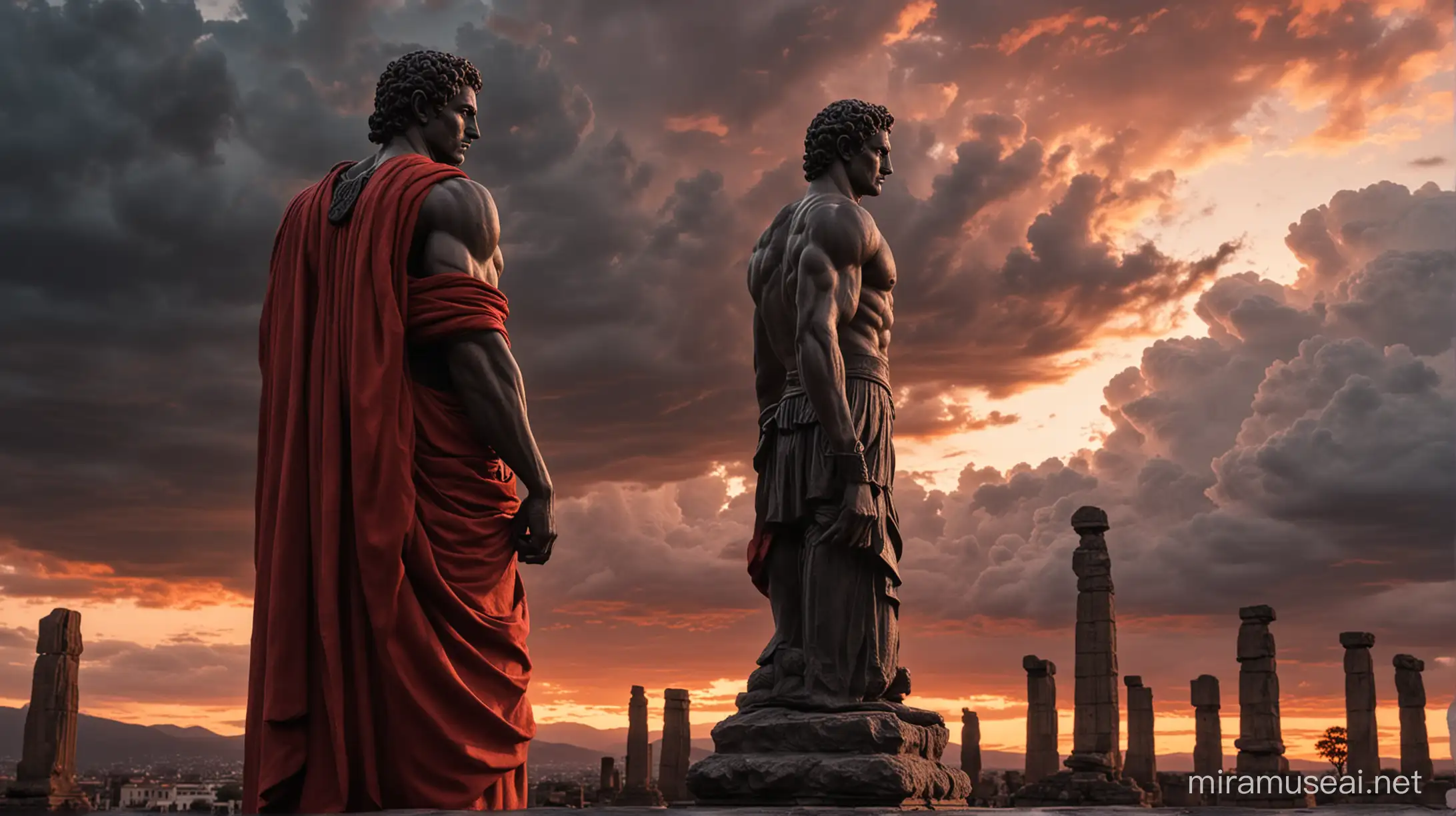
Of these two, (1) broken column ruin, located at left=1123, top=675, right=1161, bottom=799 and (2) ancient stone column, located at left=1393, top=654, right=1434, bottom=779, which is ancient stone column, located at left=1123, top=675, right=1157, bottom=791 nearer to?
(1) broken column ruin, located at left=1123, top=675, right=1161, bottom=799

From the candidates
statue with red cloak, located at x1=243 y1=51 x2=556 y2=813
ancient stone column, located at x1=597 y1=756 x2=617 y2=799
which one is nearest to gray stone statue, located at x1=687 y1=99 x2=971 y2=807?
statue with red cloak, located at x1=243 y1=51 x2=556 y2=813

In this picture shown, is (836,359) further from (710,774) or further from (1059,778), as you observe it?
(1059,778)

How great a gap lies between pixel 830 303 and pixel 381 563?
229 cm

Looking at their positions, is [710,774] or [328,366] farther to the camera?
[710,774]

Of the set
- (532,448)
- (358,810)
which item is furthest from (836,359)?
(358,810)

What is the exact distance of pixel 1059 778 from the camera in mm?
23203

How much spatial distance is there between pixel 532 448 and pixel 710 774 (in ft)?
5.64

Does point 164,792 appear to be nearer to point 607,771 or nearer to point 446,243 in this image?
point 607,771

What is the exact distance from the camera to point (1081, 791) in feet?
73.6

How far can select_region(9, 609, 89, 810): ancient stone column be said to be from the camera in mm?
19906

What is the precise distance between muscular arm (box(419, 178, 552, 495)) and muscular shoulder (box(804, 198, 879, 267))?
5.27 feet

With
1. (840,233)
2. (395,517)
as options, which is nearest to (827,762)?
(395,517)

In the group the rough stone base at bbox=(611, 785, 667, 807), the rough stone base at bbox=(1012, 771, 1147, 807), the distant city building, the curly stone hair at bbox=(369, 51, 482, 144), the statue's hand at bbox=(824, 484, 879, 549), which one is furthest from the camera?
the rough stone base at bbox=(611, 785, 667, 807)

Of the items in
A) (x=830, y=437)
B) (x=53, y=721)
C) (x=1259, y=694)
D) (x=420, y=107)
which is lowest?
(x=53, y=721)
